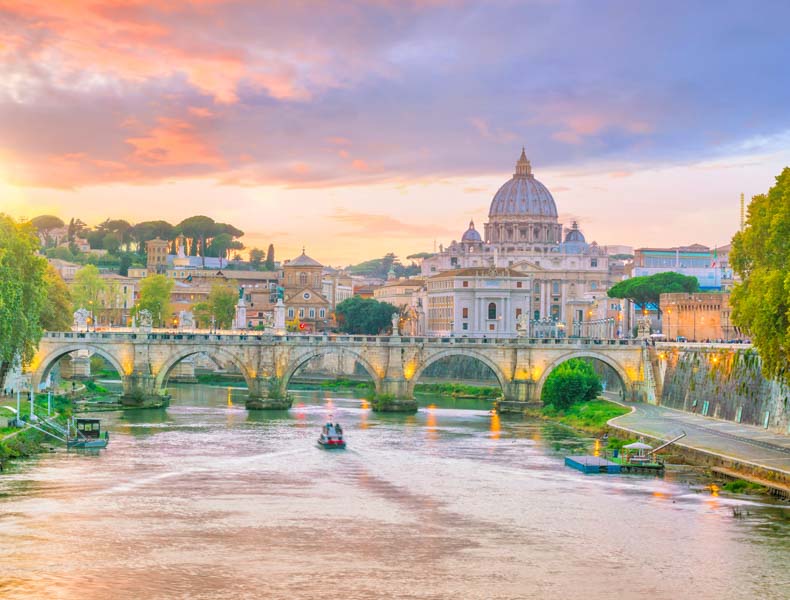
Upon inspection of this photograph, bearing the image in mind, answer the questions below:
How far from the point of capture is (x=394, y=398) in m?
87.4

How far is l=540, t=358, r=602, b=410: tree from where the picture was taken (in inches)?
3226

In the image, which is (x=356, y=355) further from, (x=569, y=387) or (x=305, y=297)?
(x=305, y=297)

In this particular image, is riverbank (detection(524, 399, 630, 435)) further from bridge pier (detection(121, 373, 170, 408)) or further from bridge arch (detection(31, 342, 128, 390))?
bridge arch (detection(31, 342, 128, 390))

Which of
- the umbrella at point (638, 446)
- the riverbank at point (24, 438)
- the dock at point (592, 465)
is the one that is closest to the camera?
the riverbank at point (24, 438)

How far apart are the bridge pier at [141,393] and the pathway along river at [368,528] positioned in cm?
2198

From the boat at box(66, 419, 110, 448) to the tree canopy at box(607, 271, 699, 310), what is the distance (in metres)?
78.1

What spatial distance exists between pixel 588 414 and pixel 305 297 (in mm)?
95392

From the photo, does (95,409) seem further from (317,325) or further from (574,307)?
(574,307)

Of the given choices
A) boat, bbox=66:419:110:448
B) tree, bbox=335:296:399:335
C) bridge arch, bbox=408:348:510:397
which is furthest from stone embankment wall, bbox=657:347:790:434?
tree, bbox=335:296:399:335

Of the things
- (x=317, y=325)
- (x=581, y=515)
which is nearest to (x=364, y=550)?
(x=581, y=515)

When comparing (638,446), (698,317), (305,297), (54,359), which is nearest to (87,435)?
(638,446)

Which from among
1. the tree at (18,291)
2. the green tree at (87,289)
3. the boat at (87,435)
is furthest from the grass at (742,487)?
the green tree at (87,289)

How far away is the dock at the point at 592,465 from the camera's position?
185 feet

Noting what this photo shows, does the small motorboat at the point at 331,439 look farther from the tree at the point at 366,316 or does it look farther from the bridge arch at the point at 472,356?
the tree at the point at 366,316
